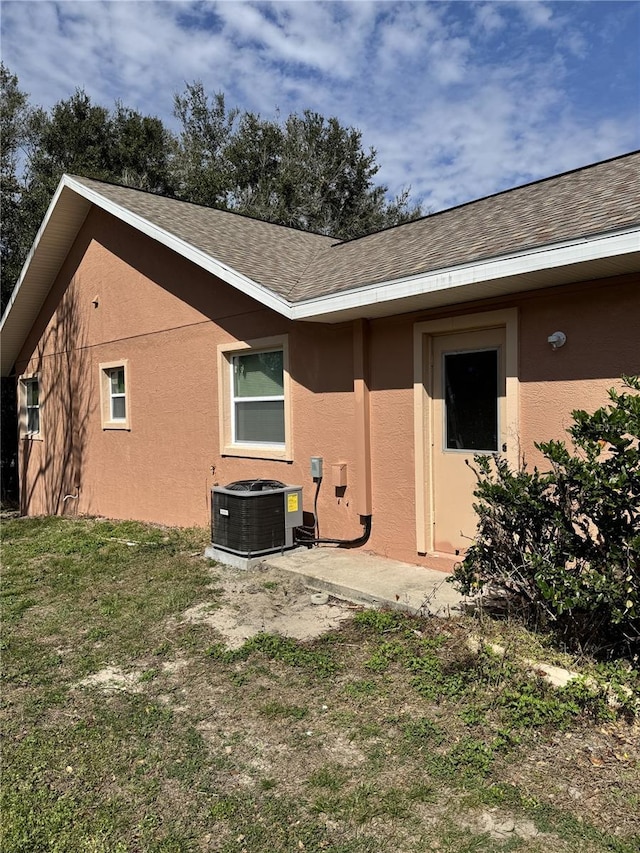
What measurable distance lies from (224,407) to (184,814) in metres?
5.98

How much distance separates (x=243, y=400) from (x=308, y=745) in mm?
5478

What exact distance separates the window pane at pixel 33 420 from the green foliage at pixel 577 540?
40.5 feet

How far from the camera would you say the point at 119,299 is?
10.3 meters

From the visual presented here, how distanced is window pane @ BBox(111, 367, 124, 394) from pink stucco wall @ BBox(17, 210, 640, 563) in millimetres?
324

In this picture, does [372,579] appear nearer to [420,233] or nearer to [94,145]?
[420,233]

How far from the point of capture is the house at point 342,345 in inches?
188

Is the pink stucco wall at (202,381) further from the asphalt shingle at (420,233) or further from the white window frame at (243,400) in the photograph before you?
the asphalt shingle at (420,233)

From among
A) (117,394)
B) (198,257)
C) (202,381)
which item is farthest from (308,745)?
(117,394)

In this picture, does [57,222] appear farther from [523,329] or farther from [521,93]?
[523,329]

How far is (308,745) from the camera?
3.11 m

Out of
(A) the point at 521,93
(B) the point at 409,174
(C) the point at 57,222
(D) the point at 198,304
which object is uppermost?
(B) the point at 409,174

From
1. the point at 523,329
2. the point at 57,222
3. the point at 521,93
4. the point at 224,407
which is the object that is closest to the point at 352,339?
the point at 523,329

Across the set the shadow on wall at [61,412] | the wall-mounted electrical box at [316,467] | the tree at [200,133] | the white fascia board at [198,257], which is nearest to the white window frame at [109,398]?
the shadow on wall at [61,412]

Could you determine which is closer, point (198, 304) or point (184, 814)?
point (184, 814)
